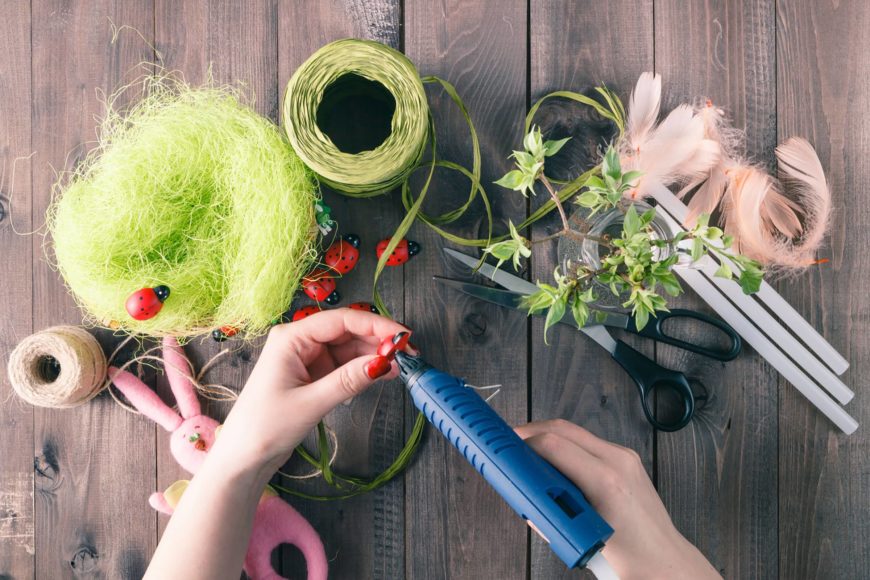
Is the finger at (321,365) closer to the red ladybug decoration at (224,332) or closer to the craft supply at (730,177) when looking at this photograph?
the red ladybug decoration at (224,332)

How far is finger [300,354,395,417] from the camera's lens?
0.60 m

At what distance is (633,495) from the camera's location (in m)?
0.64

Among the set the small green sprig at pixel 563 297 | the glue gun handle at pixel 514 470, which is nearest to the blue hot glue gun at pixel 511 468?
the glue gun handle at pixel 514 470

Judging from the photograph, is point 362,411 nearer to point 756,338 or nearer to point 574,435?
point 574,435

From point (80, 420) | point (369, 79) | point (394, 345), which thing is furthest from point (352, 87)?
point (80, 420)

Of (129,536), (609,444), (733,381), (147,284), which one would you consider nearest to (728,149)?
(733,381)

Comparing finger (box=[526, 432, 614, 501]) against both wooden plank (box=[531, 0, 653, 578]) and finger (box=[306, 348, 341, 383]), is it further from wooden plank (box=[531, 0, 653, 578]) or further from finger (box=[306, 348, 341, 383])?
finger (box=[306, 348, 341, 383])

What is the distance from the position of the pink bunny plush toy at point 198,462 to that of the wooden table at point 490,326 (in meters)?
0.03

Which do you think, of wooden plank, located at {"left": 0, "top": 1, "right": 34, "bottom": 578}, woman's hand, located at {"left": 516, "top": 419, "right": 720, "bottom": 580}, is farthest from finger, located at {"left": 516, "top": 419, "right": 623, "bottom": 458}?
wooden plank, located at {"left": 0, "top": 1, "right": 34, "bottom": 578}

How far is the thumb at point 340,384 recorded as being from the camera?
0.60 m

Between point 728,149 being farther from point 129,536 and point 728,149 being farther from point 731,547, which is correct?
point 129,536

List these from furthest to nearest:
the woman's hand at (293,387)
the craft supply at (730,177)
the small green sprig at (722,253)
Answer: the craft supply at (730,177) → the woman's hand at (293,387) → the small green sprig at (722,253)

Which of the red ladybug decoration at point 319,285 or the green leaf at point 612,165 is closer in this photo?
the green leaf at point 612,165

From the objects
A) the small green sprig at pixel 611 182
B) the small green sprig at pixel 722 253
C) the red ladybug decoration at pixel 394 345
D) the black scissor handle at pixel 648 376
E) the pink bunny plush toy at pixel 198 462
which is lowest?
the pink bunny plush toy at pixel 198 462
